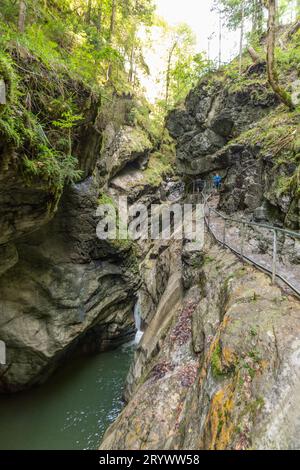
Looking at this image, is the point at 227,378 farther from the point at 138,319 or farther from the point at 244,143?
the point at 138,319

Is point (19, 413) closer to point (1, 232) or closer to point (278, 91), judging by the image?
point (1, 232)

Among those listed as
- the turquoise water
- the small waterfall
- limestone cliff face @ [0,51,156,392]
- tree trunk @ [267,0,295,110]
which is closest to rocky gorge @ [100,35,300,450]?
tree trunk @ [267,0,295,110]

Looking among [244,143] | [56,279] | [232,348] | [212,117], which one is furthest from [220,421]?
[212,117]

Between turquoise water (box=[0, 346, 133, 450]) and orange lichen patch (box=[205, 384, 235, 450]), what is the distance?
628 centimetres

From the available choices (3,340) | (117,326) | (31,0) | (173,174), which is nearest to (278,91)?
Answer: (31,0)

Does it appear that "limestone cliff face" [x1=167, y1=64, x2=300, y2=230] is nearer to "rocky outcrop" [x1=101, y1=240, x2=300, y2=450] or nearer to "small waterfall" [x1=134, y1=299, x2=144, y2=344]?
"rocky outcrop" [x1=101, y1=240, x2=300, y2=450]

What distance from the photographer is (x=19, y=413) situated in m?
8.78

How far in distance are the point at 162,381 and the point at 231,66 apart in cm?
2269

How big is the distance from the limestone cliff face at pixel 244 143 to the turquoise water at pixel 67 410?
347 inches

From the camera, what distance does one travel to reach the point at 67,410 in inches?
354

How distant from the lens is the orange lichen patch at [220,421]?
285cm

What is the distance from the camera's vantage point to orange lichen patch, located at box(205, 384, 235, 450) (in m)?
2.85

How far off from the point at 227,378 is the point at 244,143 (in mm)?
Answer: 12324

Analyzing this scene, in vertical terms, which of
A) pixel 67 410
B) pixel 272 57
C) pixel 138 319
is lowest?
pixel 67 410
